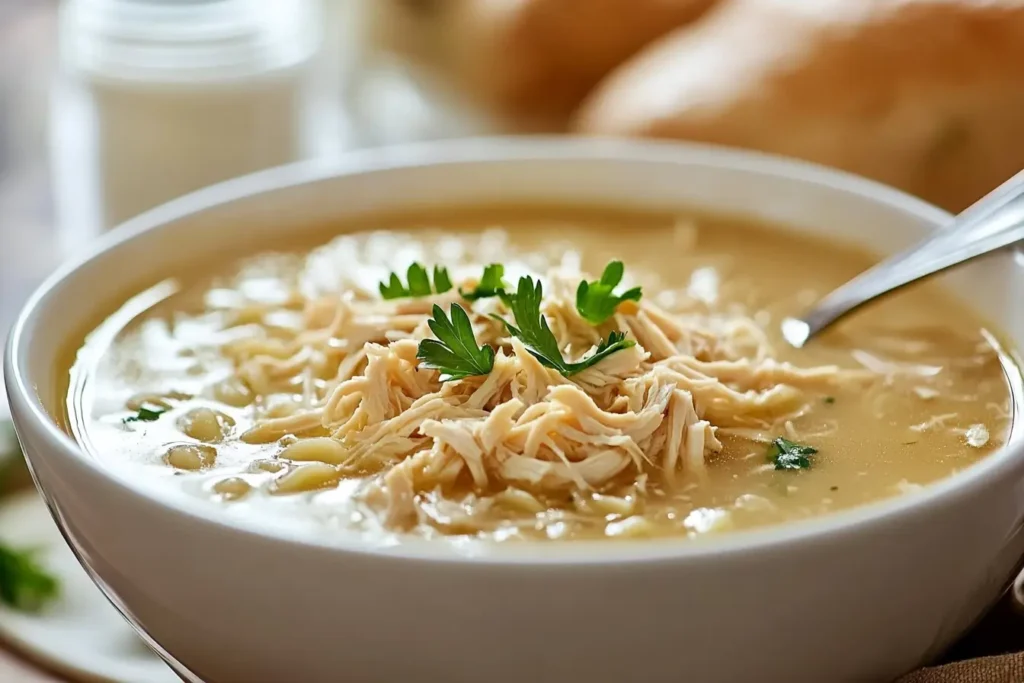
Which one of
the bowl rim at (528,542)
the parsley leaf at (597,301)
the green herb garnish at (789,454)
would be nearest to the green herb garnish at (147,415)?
the bowl rim at (528,542)

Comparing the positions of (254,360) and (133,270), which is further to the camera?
(133,270)

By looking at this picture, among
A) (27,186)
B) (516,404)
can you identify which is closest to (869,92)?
(516,404)

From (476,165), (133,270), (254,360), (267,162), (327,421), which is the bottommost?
(327,421)

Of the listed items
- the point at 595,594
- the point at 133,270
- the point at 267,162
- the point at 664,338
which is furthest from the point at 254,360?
the point at 267,162

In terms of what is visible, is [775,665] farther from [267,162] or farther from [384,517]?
[267,162]

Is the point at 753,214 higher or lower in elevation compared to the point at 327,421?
higher

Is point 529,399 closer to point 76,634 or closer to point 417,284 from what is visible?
point 417,284
